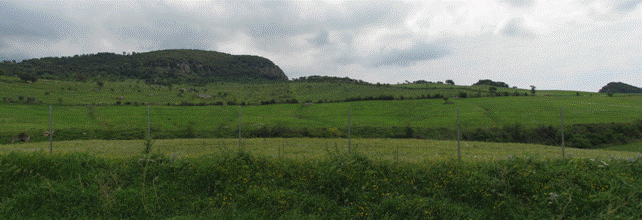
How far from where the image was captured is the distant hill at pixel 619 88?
401 feet

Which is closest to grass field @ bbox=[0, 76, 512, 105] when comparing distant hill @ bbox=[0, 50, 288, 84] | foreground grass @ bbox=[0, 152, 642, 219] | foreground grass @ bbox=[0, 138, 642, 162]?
distant hill @ bbox=[0, 50, 288, 84]

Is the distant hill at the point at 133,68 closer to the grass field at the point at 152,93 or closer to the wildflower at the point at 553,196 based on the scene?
the grass field at the point at 152,93

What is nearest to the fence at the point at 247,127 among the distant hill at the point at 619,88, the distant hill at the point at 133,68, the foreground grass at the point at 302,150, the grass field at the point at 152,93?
the foreground grass at the point at 302,150

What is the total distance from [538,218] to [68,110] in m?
23.3

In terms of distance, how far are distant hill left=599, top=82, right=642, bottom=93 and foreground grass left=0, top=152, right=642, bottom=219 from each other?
163 metres

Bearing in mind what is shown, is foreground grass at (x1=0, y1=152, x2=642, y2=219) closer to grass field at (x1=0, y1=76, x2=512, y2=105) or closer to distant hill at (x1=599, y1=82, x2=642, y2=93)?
grass field at (x1=0, y1=76, x2=512, y2=105)

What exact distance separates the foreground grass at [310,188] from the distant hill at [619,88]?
162501mm

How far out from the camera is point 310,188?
661 centimetres

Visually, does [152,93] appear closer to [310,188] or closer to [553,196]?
[310,188]

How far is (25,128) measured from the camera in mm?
17844

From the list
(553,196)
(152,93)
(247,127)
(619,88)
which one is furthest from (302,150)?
(619,88)

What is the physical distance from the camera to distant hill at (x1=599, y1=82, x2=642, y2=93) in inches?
4811

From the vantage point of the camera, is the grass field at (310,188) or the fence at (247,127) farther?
the fence at (247,127)

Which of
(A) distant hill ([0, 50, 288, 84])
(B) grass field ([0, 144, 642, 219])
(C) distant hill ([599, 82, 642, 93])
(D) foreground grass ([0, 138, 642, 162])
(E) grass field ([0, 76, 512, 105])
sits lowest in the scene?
(D) foreground grass ([0, 138, 642, 162])
